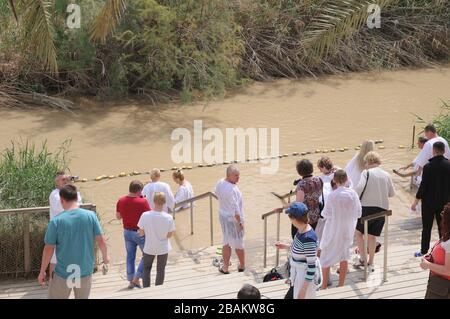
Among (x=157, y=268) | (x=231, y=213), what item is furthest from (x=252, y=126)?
(x=157, y=268)

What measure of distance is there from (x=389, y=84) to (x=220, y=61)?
537cm

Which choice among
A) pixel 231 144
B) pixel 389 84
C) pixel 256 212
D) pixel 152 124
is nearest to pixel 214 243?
pixel 256 212

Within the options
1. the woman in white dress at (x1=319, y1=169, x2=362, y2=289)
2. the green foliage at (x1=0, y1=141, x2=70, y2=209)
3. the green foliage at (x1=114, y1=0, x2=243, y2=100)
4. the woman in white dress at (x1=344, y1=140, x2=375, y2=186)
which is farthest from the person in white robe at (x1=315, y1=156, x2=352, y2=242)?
the green foliage at (x1=114, y1=0, x2=243, y2=100)

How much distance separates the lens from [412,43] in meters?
24.4

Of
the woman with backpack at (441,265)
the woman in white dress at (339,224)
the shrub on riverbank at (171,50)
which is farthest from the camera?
the shrub on riverbank at (171,50)

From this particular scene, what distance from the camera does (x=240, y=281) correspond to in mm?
8445

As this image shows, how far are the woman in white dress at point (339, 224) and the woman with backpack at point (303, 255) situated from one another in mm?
1402

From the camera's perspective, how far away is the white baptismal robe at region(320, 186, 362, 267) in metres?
7.90

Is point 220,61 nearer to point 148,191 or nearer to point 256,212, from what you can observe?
point 256,212

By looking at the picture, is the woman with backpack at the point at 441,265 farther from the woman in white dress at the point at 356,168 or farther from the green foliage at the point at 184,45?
the green foliage at the point at 184,45

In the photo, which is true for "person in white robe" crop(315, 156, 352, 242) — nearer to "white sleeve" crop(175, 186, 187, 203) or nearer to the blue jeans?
the blue jeans

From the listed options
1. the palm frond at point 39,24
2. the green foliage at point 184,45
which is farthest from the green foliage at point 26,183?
the green foliage at point 184,45

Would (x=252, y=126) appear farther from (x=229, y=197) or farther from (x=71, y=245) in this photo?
(x=71, y=245)

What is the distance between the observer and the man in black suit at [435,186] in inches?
345
